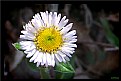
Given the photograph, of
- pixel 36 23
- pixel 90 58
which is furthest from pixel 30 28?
pixel 90 58

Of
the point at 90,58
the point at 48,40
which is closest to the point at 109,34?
the point at 90,58

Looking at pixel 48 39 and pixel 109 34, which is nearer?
pixel 48 39

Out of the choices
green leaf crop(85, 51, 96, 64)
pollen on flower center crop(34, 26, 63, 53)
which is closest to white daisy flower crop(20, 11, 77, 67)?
pollen on flower center crop(34, 26, 63, 53)

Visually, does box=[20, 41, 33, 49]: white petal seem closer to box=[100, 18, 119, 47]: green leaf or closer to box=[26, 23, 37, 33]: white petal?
box=[26, 23, 37, 33]: white petal

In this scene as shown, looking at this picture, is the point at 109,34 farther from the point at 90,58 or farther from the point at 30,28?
the point at 30,28

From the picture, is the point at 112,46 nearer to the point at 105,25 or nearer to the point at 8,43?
the point at 105,25
